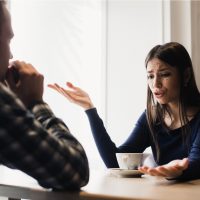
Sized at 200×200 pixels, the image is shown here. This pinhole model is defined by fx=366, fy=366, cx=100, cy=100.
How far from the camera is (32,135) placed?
26.0 inches

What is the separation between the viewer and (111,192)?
79 centimetres

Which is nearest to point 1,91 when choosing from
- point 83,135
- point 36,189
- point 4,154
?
point 4,154

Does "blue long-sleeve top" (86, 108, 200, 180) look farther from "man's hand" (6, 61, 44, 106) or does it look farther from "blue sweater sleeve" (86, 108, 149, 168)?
"man's hand" (6, 61, 44, 106)

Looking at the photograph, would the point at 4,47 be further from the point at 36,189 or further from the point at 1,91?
the point at 36,189

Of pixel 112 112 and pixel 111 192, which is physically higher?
pixel 112 112

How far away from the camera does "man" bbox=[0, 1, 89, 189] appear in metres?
0.65

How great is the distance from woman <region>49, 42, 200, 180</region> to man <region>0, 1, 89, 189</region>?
0.70 m

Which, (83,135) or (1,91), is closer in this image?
(1,91)

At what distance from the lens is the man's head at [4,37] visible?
2.54 ft

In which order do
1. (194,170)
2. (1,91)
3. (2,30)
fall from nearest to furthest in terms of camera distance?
(1,91), (2,30), (194,170)

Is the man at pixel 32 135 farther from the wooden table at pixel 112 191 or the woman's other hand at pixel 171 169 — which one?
the woman's other hand at pixel 171 169

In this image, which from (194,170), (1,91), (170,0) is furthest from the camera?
(170,0)

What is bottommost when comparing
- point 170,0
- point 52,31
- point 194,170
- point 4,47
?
point 194,170

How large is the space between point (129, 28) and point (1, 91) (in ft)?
5.26
